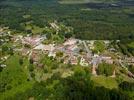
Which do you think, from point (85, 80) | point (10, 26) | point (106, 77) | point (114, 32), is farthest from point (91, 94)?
point (10, 26)

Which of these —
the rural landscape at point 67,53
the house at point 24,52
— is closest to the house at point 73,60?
the rural landscape at point 67,53

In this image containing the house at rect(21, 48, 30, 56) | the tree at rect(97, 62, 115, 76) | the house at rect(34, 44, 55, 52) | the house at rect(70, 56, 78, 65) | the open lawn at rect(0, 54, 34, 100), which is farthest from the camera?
the house at rect(34, 44, 55, 52)

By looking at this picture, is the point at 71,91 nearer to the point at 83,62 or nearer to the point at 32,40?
the point at 83,62

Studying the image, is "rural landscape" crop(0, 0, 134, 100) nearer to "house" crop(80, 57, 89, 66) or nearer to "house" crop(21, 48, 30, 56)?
"house" crop(80, 57, 89, 66)

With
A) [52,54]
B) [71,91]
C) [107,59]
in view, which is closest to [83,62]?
[107,59]

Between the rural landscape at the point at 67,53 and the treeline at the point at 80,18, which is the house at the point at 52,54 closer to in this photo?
the rural landscape at the point at 67,53

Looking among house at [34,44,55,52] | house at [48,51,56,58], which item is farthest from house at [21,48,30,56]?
house at [48,51,56,58]

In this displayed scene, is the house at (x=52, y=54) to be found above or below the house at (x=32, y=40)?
above

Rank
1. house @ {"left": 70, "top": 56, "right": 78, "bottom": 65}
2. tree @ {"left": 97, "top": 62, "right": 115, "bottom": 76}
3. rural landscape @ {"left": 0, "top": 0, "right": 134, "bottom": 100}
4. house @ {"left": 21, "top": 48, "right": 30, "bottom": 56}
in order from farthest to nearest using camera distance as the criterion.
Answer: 1. house @ {"left": 21, "top": 48, "right": 30, "bottom": 56}
2. house @ {"left": 70, "top": 56, "right": 78, "bottom": 65}
3. tree @ {"left": 97, "top": 62, "right": 115, "bottom": 76}
4. rural landscape @ {"left": 0, "top": 0, "right": 134, "bottom": 100}
